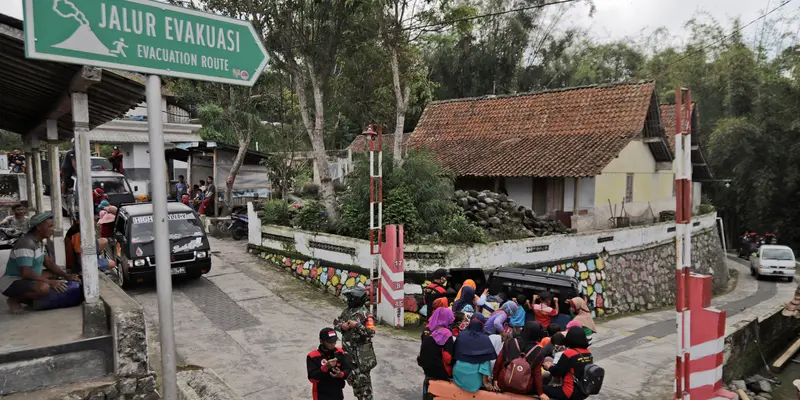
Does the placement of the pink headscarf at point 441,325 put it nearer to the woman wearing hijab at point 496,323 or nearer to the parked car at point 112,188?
the woman wearing hijab at point 496,323

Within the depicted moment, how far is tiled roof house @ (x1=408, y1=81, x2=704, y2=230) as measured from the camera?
15508 millimetres

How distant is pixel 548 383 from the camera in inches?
204

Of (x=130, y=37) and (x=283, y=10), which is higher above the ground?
(x=283, y=10)

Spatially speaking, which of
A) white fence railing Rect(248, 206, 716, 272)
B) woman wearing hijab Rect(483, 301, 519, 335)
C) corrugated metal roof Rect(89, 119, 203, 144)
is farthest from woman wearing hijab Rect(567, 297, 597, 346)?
corrugated metal roof Rect(89, 119, 203, 144)

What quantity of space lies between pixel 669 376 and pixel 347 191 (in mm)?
7274

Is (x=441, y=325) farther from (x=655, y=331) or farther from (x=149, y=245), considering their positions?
(x=655, y=331)

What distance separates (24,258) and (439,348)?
447 centimetres

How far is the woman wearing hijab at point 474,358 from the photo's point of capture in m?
5.25

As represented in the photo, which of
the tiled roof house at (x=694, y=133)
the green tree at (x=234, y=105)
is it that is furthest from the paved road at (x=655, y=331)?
the green tree at (x=234, y=105)

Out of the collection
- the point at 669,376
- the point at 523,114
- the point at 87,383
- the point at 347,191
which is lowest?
the point at 669,376

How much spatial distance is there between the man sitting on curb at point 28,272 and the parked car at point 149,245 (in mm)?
3908

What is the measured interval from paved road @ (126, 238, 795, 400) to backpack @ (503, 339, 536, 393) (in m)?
1.54

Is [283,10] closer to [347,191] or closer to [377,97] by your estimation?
[347,191]

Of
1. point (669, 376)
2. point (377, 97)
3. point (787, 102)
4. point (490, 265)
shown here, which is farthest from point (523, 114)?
point (787, 102)
